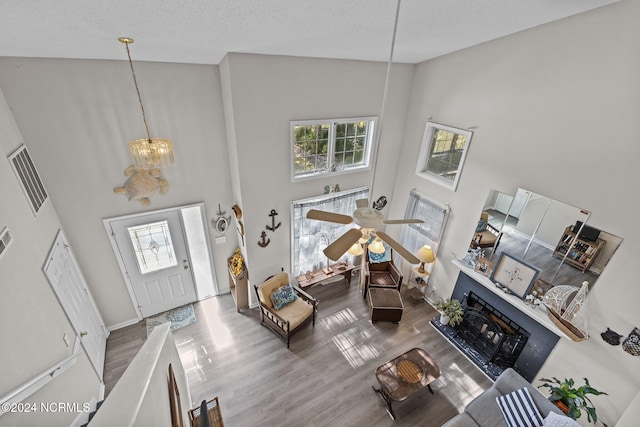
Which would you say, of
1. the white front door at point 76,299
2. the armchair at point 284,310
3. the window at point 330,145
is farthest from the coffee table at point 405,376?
the white front door at point 76,299

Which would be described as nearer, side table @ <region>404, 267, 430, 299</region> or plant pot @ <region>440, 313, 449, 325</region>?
plant pot @ <region>440, 313, 449, 325</region>

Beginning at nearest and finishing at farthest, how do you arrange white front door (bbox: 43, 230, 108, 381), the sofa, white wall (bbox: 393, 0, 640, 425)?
white wall (bbox: 393, 0, 640, 425) < white front door (bbox: 43, 230, 108, 381) < the sofa

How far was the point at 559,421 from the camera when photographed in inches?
126

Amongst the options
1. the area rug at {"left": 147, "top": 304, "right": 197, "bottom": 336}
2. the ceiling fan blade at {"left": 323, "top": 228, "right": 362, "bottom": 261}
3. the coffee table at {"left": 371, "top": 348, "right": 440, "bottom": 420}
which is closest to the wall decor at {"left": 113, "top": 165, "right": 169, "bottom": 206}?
the area rug at {"left": 147, "top": 304, "right": 197, "bottom": 336}

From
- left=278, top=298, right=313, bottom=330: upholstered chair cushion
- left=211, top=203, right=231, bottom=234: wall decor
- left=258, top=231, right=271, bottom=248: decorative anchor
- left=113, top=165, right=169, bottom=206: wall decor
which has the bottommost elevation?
left=278, top=298, right=313, bottom=330: upholstered chair cushion

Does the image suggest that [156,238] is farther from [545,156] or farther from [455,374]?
[545,156]

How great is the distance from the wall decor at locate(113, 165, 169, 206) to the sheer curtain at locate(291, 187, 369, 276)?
2.16 metres

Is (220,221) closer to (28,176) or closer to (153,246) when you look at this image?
(153,246)

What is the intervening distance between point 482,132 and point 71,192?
595 centimetres

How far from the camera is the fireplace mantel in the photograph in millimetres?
3710

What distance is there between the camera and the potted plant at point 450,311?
497 centimetres

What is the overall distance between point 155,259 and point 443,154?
5.37 meters

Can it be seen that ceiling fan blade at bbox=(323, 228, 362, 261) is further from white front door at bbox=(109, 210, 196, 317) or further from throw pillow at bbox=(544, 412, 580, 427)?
white front door at bbox=(109, 210, 196, 317)

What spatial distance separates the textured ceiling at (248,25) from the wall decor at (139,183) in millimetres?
1455
